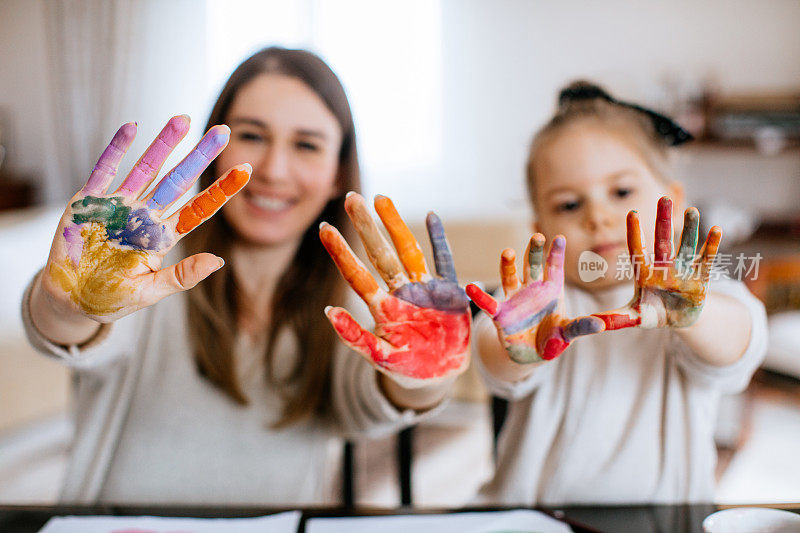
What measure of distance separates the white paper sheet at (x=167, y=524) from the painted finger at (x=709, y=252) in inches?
18.8

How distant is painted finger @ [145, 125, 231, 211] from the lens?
0.47 m

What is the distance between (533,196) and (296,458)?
0.47 metres

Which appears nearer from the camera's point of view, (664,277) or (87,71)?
(664,277)

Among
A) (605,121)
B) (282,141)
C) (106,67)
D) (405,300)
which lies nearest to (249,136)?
(282,141)

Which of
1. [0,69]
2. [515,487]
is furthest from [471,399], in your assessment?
[0,69]

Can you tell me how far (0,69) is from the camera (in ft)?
2.34

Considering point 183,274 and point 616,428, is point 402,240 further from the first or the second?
point 616,428

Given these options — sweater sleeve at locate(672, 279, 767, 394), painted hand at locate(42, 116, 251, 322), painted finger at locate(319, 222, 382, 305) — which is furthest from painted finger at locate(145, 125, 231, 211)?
sweater sleeve at locate(672, 279, 767, 394)

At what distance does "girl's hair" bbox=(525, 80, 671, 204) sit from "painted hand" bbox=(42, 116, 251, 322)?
39 centimetres

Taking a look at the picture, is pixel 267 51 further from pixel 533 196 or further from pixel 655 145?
pixel 655 145

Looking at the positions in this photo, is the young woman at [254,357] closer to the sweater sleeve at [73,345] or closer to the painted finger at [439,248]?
the sweater sleeve at [73,345]

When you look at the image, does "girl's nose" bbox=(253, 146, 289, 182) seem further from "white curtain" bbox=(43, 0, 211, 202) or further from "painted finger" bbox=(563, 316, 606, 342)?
"painted finger" bbox=(563, 316, 606, 342)

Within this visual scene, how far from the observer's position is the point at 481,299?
0.48 metres

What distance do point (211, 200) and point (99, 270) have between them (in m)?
0.11
